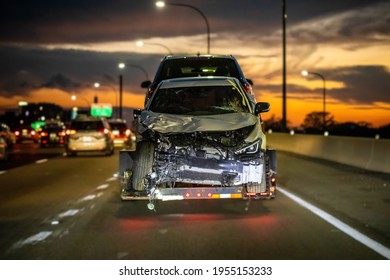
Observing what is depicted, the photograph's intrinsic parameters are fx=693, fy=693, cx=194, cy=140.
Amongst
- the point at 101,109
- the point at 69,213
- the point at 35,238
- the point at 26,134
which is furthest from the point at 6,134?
the point at 101,109

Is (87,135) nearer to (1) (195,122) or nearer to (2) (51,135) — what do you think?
(2) (51,135)

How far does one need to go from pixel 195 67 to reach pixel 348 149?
1036 cm

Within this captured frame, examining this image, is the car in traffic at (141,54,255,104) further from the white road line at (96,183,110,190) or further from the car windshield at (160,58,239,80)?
the white road line at (96,183,110,190)

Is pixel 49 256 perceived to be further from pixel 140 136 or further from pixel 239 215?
pixel 239 215

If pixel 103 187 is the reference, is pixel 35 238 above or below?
below

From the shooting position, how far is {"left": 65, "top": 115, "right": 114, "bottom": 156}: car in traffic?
105 ft

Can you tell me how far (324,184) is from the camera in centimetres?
1741

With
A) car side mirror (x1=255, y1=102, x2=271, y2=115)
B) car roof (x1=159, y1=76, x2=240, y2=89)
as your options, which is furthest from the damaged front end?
car roof (x1=159, y1=76, x2=240, y2=89)

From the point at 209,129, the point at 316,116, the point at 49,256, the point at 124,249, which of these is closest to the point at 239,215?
the point at 209,129

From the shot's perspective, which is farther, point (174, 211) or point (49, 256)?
point (174, 211)

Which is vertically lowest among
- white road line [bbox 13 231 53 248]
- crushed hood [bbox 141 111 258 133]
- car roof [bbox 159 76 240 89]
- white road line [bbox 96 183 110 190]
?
white road line [bbox 13 231 53 248]

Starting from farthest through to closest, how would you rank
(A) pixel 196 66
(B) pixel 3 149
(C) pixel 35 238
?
(B) pixel 3 149
(A) pixel 196 66
(C) pixel 35 238

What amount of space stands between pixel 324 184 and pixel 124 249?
31.2 feet

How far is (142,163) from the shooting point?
32.3 ft
